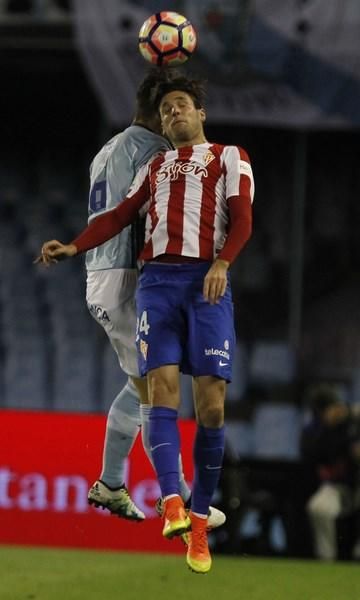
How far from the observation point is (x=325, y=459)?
29.5 feet

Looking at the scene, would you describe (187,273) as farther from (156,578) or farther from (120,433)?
(156,578)

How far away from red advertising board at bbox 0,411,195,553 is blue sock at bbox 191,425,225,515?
11.3 feet

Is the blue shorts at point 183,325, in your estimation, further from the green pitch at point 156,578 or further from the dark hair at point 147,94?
the green pitch at point 156,578

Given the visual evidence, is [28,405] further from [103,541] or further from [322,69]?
[322,69]

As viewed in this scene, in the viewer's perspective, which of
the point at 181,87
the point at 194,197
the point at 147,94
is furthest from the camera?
the point at 147,94

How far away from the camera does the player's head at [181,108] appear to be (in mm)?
4758

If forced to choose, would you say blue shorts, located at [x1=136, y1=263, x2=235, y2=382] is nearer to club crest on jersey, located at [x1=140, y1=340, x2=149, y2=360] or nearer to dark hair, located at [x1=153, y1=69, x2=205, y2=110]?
club crest on jersey, located at [x1=140, y1=340, x2=149, y2=360]

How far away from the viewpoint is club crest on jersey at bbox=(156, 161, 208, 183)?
4734 millimetres

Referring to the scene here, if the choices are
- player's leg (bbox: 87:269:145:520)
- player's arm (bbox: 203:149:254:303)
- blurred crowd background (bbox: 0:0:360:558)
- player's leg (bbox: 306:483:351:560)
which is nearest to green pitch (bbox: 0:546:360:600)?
player's leg (bbox: 306:483:351:560)

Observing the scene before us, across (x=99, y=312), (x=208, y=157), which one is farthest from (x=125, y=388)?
(x=208, y=157)

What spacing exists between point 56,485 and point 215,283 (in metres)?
4.13

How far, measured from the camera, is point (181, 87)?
15.8 feet

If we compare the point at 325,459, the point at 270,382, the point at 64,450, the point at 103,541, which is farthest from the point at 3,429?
the point at 270,382

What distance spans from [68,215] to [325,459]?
165 inches
